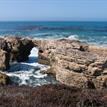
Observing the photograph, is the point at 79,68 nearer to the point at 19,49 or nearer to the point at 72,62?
the point at 72,62

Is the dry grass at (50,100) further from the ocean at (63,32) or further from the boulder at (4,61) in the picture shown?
the ocean at (63,32)

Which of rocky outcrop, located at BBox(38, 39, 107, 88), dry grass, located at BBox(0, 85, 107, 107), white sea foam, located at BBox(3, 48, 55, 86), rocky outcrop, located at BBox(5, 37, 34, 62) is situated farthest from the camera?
rocky outcrop, located at BBox(5, 37, 34, 62)

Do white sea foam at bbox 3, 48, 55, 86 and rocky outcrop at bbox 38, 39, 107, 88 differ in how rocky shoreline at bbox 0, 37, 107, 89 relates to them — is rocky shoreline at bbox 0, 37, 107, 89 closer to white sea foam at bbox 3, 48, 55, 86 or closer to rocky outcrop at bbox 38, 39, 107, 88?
rocky outcrop at bbox 38, 39, 107, 88

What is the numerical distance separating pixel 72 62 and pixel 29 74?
394cm

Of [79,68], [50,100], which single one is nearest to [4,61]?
[79,68]

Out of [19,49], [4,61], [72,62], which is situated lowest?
[4,61]

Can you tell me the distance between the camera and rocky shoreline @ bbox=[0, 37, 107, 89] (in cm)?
2245

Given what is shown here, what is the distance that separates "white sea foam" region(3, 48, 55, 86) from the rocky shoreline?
24.9 inches

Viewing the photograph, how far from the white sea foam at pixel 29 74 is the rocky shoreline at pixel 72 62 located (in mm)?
631

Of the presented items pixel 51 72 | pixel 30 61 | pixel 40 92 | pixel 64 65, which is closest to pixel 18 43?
pixel 30 61

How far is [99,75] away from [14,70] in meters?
7.74

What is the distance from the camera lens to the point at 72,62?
23625mm

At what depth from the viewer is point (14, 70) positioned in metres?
28.1

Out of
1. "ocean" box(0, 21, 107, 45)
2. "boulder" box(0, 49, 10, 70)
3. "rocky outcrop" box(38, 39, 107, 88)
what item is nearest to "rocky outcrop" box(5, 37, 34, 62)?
"boulder" box(0, 49, 10, 70)
